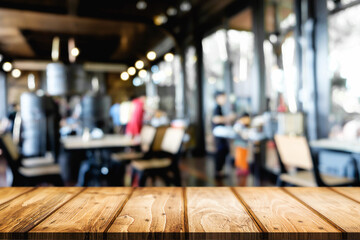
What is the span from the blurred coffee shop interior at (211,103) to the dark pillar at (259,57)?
2cm

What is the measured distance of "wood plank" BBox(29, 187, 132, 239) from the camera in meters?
0.79

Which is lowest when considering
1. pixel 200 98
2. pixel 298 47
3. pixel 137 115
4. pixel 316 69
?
pixel 137 115

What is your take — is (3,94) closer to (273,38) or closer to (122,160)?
(122,160)

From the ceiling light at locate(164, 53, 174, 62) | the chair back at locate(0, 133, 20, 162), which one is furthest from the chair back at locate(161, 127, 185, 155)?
the ceiling light at locate(164, 53, 174, 62)

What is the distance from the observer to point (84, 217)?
90 centimetres

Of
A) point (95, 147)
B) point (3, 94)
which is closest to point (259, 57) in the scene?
point (95, 147)

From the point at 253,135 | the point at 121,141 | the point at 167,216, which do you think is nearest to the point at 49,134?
the point at 121,141

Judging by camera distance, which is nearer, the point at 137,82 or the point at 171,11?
the point at 171,11

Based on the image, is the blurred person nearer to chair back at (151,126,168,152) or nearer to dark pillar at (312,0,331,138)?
dark pillar at (312,0,331,138)

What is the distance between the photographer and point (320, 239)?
2.56ft

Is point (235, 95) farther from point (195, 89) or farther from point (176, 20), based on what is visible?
point (176, 20)

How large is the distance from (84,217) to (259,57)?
15.0ft

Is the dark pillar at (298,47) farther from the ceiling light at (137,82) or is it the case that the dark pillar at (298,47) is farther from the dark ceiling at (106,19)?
the ceiling light at (137,82)

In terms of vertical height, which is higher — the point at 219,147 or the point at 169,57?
the point at 169,57
